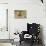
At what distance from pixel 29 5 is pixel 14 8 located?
43cm

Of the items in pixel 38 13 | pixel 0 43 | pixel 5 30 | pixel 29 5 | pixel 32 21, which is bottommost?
pixel 0 43

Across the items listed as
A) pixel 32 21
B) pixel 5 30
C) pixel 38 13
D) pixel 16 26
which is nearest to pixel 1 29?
pixel 5 30

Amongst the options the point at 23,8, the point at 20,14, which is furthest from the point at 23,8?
the point at 20,14

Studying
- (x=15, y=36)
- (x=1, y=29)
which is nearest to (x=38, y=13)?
(x=15, y=36)

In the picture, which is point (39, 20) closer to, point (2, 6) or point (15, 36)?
point (15, 36)

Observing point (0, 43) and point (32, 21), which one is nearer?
point (0, 43)

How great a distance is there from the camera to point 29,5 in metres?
3.52

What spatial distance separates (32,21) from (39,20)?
0.20m

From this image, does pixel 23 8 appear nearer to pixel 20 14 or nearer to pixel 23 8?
pixel 23 8

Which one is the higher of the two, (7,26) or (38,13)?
(38,13)

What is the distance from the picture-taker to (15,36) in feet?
11.4

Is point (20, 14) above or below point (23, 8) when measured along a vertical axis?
below

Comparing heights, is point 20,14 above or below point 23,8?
below

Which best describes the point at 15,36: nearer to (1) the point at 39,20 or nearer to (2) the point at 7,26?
(2) the point at 7,26
